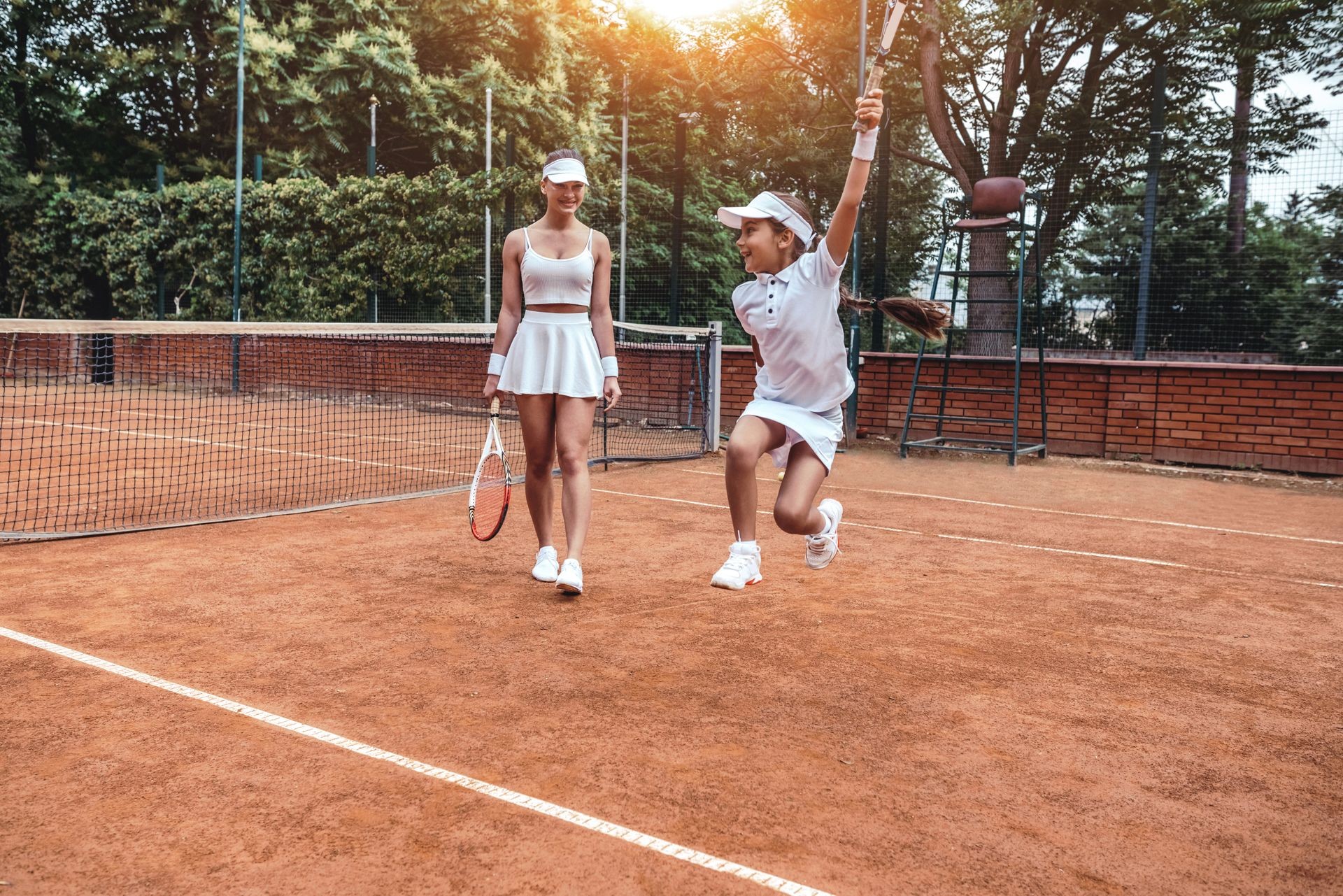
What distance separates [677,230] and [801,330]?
32.9 feet

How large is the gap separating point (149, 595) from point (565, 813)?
3057 millimetres

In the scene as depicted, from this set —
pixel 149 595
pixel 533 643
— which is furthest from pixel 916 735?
pixel 149 595

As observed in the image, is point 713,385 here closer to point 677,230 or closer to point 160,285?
point 677,230

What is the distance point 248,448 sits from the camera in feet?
37.0

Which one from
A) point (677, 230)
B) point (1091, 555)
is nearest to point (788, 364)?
point (1091, 555)

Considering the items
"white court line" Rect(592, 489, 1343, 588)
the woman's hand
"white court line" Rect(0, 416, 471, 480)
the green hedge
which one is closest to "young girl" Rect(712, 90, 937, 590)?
the woman's hand

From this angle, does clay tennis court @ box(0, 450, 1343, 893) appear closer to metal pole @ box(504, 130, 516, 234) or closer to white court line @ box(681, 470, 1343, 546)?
white court line @ box(681, 470, 1343, 546)

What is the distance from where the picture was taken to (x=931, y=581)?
573 centimetres

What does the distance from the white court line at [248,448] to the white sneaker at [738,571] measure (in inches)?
214

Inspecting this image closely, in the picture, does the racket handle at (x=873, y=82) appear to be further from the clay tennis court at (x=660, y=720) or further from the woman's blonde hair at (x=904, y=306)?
the clay tennis court at (x=660, y=720)

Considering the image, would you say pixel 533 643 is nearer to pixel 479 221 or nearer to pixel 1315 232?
pixel 1315 232

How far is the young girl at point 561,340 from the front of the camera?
501 cm

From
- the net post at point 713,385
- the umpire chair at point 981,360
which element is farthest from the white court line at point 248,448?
the umpire chair at point 981,360

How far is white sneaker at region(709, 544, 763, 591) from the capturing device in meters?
4.14
